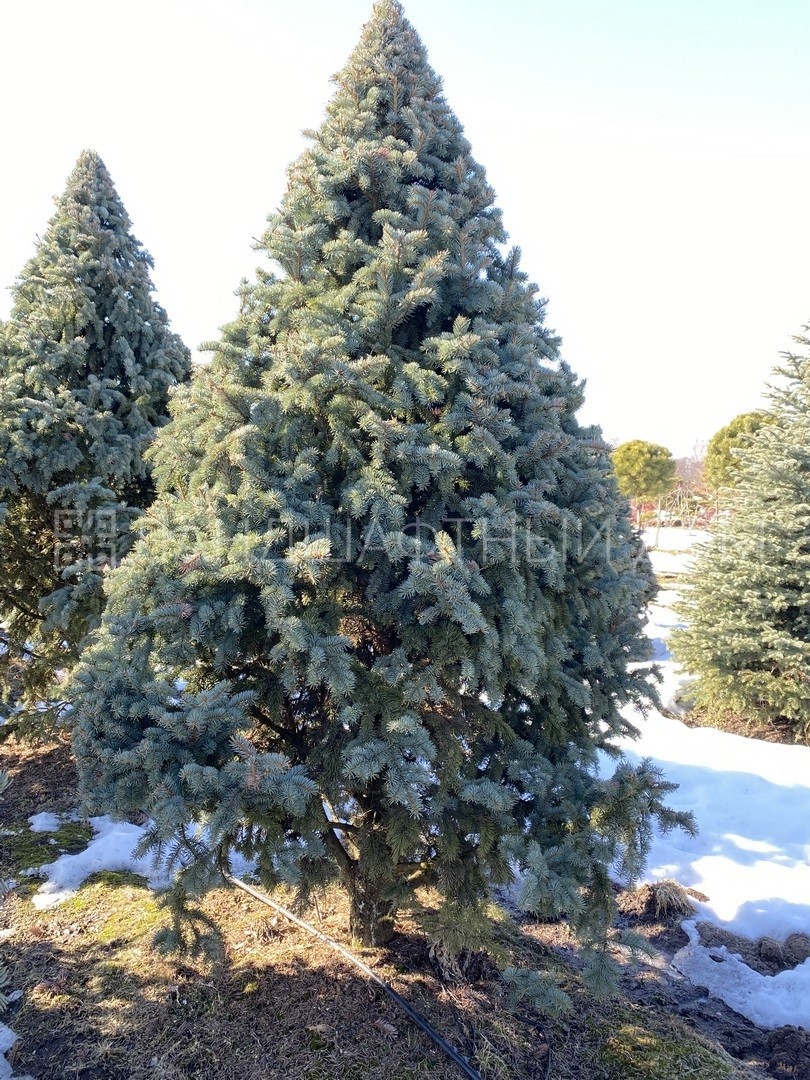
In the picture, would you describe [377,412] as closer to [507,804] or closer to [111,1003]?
[507,804]

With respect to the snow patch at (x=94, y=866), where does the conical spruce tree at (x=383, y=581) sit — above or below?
above

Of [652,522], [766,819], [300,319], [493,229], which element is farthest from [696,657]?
[652,522]

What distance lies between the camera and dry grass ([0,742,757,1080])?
2.99m

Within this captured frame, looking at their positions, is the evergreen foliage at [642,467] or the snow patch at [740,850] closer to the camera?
the snow patch at [740,850]

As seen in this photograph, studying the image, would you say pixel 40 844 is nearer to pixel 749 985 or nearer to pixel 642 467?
Answer: pixel 749 985

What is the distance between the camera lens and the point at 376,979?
11.0ft

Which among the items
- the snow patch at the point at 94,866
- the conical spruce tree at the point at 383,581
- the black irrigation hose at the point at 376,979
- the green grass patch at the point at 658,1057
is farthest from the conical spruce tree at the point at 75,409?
the green grass patch at the point at 658,1057

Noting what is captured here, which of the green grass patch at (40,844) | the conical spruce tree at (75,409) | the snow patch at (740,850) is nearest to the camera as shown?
the snow patch at (740,850)

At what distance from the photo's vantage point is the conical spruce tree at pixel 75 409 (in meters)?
5.13

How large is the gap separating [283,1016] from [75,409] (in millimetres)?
4680

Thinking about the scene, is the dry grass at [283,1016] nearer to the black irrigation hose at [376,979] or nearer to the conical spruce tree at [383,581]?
the black irrigation hose at [376,979]

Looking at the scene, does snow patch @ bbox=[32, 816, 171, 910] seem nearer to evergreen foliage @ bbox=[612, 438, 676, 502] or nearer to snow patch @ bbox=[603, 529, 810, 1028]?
snow patch @ bbox=[603, 529, 810, 1028]

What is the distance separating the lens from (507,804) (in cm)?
269

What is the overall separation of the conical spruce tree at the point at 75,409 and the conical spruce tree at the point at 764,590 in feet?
23.5
